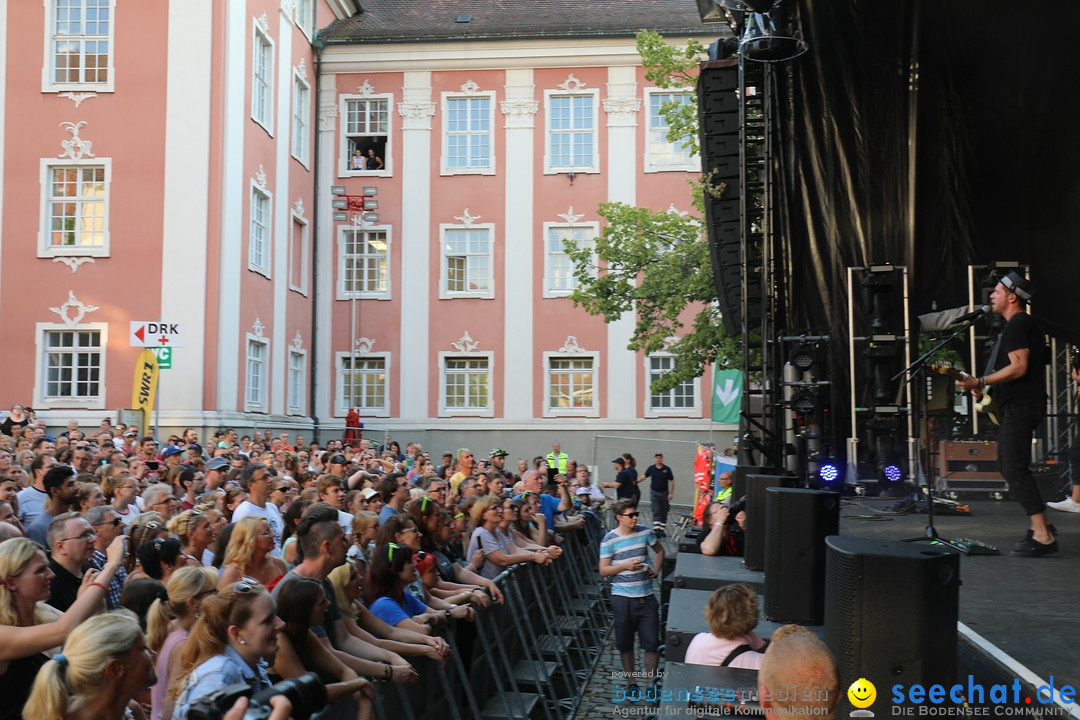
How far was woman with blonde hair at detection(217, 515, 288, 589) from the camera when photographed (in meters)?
6.16

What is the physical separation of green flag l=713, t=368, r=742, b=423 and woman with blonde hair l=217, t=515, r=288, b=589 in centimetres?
2446

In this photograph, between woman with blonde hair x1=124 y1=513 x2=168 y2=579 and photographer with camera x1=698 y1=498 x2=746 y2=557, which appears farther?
photographer with camera x1=698 y1=498 x2=746 y2=557

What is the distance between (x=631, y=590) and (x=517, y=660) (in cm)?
136

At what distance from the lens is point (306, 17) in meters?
31.9

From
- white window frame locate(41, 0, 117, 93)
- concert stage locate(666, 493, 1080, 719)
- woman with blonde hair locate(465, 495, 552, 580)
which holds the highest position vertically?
white window frame locate(41, 0, 117, 93)

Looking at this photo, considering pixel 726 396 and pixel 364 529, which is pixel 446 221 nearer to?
pixel 726 396

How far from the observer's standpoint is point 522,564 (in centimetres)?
1017

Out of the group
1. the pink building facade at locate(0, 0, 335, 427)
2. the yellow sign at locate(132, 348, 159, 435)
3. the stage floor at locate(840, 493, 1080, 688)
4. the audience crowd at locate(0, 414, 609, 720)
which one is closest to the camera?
the audience crowd at locate(0, 414, 609, 720)

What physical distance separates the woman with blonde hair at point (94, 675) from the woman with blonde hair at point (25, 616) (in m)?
0.62

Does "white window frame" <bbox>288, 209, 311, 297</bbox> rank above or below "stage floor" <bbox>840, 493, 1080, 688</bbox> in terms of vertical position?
above

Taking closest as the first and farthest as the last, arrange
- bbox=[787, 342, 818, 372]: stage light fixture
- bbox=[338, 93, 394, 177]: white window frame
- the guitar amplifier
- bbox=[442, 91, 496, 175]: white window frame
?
bbox=[787, 342, 818, 372]: stage light fixture < the guitar amplifier < bbox=[442, 91, 496, 175]: white window frame < bbox=[338, 93, 394, 177]: white window frame

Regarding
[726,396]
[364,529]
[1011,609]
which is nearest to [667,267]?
[726,396]

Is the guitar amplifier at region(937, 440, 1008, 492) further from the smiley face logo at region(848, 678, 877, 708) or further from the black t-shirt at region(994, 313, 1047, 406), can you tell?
the smiley face logo at region(848, 678, 877, 708)

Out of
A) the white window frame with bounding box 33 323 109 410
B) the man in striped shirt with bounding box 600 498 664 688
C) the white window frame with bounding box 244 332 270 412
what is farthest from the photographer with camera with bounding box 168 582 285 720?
the white window frame with bounding box 244 332 270 412
